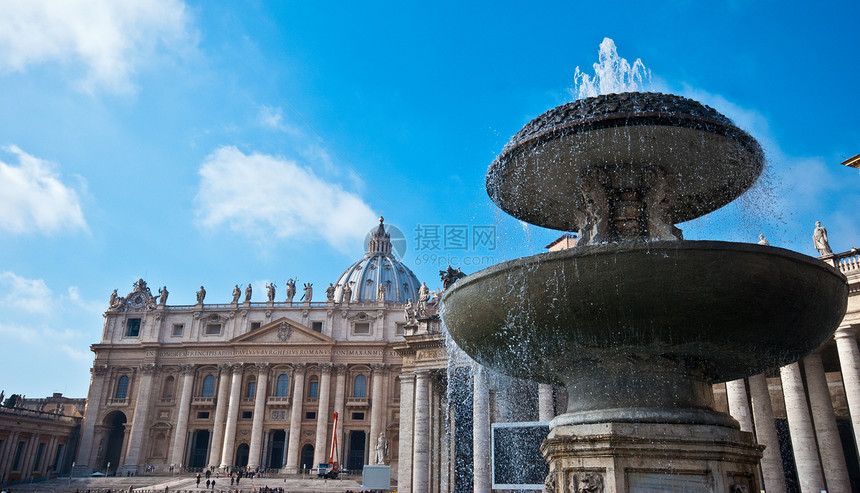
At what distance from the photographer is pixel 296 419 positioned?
63.7 metres

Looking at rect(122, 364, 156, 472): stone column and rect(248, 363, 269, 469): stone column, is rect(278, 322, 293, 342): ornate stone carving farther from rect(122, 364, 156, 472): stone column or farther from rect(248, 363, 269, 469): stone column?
rect(122, 364, 156, 472): stone column

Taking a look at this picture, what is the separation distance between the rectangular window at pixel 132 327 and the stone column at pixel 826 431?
67753mm

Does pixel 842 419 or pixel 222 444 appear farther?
pixel 222 444

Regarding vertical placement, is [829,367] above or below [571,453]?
above

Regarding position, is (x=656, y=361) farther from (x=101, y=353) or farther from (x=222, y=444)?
(x=101, y=353)

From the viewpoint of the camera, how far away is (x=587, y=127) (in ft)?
21.1

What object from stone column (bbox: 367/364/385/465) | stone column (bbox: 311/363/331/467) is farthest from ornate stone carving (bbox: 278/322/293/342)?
stone column (bbox: 367/364/385/465)

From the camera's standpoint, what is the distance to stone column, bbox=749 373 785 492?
17297 millimetres

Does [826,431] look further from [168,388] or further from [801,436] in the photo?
[168,388]

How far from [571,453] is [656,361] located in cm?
112

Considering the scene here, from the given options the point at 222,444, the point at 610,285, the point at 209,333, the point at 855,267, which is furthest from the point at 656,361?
the point at 209,333

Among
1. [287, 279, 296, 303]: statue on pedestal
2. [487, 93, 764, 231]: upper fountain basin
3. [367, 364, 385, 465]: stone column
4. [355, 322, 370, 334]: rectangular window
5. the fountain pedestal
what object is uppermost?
[287, 279, 296, 303]: statue on pedestal

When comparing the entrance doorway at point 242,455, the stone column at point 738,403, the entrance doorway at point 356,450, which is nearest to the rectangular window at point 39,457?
the entrance doorway at point 242,455

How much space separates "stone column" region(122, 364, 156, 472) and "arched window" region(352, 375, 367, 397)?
835 inches
